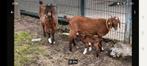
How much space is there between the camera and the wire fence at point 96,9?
6.33ft

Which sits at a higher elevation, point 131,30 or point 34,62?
point 131,30

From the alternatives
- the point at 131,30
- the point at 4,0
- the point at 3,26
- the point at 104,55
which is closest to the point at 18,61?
the point at 3,26

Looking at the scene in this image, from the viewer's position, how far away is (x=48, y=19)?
1.97 m

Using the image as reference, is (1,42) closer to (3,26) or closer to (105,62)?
(3,26)

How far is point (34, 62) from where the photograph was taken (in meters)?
1.94

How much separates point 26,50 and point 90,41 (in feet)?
1.42

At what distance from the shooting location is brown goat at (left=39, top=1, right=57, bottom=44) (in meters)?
1.94

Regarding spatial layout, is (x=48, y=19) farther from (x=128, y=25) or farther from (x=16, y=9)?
(x=128, y=25)

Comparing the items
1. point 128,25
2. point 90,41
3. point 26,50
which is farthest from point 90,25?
point 26,50

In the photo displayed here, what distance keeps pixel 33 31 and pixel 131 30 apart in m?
0.67

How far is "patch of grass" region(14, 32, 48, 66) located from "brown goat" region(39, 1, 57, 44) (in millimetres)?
96

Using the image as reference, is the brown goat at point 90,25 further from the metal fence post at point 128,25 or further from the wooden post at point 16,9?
the wooden post at point 16,9

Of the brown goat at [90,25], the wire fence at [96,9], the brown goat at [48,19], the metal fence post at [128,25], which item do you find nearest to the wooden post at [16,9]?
the wire fence at [96,9]

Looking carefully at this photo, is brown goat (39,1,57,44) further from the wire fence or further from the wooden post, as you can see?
the wooden post
